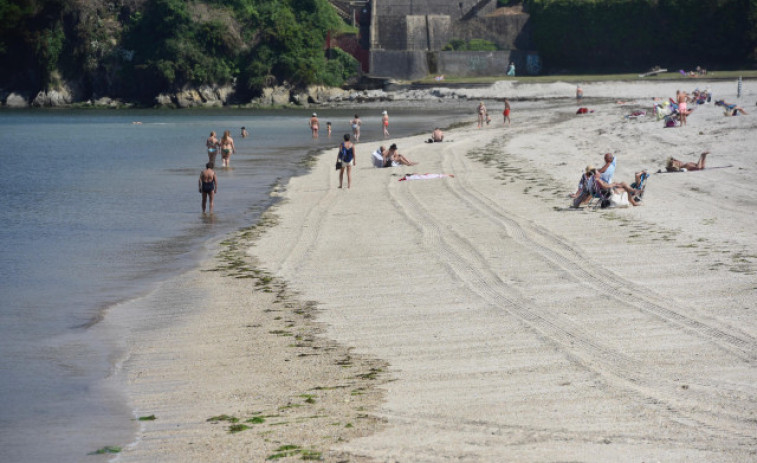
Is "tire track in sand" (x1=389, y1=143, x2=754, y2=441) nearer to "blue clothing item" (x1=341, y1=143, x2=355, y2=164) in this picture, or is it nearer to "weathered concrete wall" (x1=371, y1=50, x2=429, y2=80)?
"blue clothing item" (x1=341, y1=143, x2=355, y2=164)

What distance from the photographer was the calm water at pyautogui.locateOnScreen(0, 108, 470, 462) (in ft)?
27.2

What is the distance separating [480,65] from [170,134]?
124ft

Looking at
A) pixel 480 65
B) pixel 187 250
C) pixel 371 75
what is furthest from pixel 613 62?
pixel 187 250

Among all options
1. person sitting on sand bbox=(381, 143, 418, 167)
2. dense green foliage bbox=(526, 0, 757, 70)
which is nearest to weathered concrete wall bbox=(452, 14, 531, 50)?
dense green foliage bbox=(526, 0, 757, 70)

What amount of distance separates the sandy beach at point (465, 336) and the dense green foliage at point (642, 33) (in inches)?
2196

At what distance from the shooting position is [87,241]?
59.8ft

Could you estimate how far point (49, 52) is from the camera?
85000mm

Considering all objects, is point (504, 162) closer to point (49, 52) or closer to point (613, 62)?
point (613, 62)

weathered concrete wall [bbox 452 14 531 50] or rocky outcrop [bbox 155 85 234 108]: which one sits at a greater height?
weathered concrete wall [bbox 452 14 531 50]

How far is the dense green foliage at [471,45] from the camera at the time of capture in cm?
8194

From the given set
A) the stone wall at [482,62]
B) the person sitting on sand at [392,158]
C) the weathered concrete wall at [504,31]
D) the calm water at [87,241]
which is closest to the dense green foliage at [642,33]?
the weathered concrete wall at [504,31]

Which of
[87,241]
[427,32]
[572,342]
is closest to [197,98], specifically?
[427,32]

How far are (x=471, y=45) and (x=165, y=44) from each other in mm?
28155

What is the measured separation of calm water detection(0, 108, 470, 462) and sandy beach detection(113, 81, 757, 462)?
53cm
